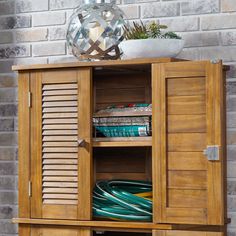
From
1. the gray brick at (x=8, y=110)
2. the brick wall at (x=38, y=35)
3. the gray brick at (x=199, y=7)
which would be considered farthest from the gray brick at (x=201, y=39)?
the gray brick at (x=8, y=110)

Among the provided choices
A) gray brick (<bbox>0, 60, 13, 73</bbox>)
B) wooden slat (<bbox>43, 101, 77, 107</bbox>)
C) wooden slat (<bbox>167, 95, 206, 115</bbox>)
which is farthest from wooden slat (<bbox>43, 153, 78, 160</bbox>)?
gray brick (<bbox>0, 60, 13, 73</bbox>)

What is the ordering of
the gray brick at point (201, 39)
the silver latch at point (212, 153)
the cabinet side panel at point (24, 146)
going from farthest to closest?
the gray brick at point (201, 39), the cabinet side panel at point (24, 146), the silver latch at point (212, 153)

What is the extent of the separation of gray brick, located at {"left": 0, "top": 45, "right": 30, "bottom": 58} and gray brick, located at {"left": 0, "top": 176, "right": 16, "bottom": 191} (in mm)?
647

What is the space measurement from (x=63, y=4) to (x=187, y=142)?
113 cm

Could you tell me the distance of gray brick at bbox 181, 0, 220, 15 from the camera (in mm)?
3375

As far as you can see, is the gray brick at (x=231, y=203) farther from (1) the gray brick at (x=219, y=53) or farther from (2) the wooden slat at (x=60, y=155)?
(2) the wooden slat at (x=60, y=155)

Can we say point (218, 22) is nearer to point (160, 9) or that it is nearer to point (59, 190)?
point (160, 9)

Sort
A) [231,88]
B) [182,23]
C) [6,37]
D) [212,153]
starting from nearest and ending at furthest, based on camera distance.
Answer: [212,153], [231,88], [182,23], [6,37]

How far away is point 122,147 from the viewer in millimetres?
3447

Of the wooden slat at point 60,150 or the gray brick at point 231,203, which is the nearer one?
the wooden slat at point 60,150

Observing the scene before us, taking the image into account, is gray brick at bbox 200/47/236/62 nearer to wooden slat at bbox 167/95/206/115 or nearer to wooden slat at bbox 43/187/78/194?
wooden slat at bbox 167/95/206/115

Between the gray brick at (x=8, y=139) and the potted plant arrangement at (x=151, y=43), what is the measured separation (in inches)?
34.5

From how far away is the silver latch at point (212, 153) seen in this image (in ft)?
9.59

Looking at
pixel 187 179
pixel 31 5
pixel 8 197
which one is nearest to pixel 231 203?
pixel 187 179
